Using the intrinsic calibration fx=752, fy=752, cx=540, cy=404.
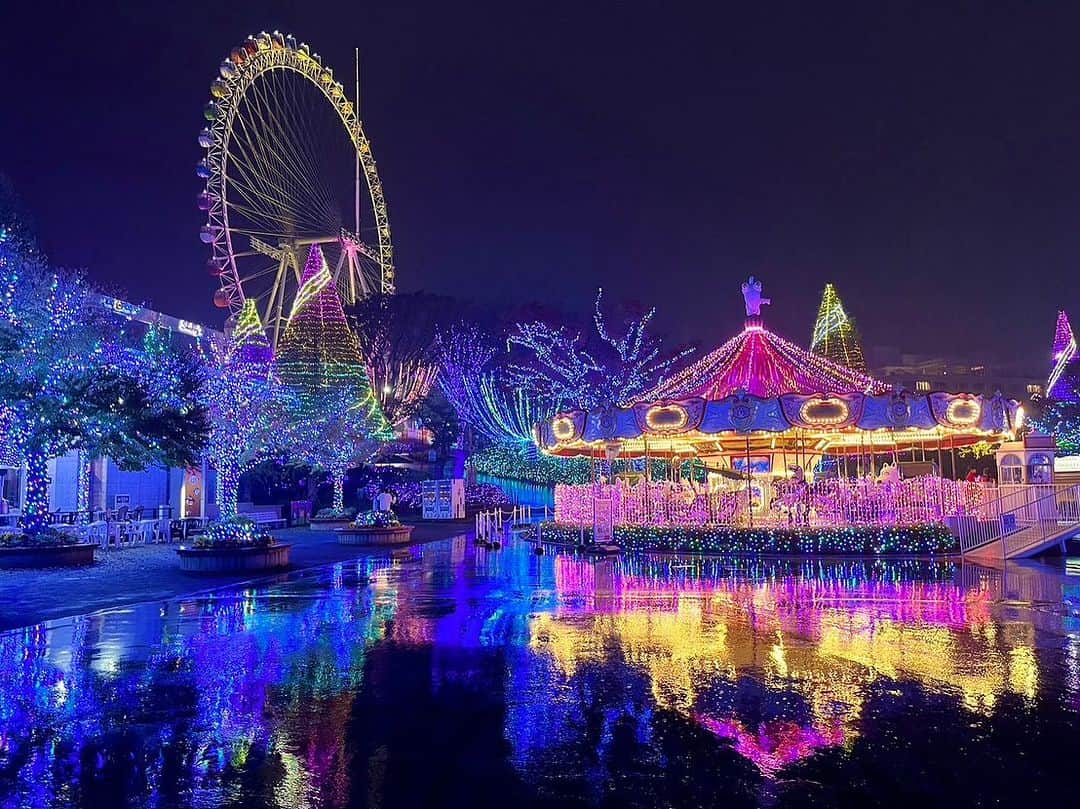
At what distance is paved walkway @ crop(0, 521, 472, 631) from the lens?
33.4 ft

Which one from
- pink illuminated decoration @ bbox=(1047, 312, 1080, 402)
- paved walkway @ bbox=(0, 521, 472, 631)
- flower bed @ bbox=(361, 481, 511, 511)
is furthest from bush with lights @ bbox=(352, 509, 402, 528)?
pink illuminated decoration @ bbox=(1047, 312, 1080, 402)

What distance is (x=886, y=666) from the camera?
248 inches

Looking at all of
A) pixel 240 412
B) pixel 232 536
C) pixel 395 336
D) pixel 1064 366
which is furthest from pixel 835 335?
pixel 232 536

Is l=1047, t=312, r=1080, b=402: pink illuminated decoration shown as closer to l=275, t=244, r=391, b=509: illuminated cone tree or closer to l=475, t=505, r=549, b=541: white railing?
l=475, t=505, r=549, b=541: white railing

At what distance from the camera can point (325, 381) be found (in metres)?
29.7

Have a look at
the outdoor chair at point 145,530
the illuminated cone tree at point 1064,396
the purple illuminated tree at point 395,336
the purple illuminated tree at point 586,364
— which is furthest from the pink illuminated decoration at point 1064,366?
the outdoor chair at point 145,530

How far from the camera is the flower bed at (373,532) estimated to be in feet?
69.2

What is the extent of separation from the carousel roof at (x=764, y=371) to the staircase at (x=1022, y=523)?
4026 millimetres

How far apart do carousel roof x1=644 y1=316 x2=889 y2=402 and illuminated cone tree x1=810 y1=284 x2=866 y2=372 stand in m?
20.1

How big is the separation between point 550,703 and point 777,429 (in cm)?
1308

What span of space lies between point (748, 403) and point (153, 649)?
1308cm

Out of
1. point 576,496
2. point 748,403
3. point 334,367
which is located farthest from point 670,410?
point 334,367

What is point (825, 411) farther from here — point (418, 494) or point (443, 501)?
point (418, 494)

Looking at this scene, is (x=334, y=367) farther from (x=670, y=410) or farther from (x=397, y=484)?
(x=670, y=410)
